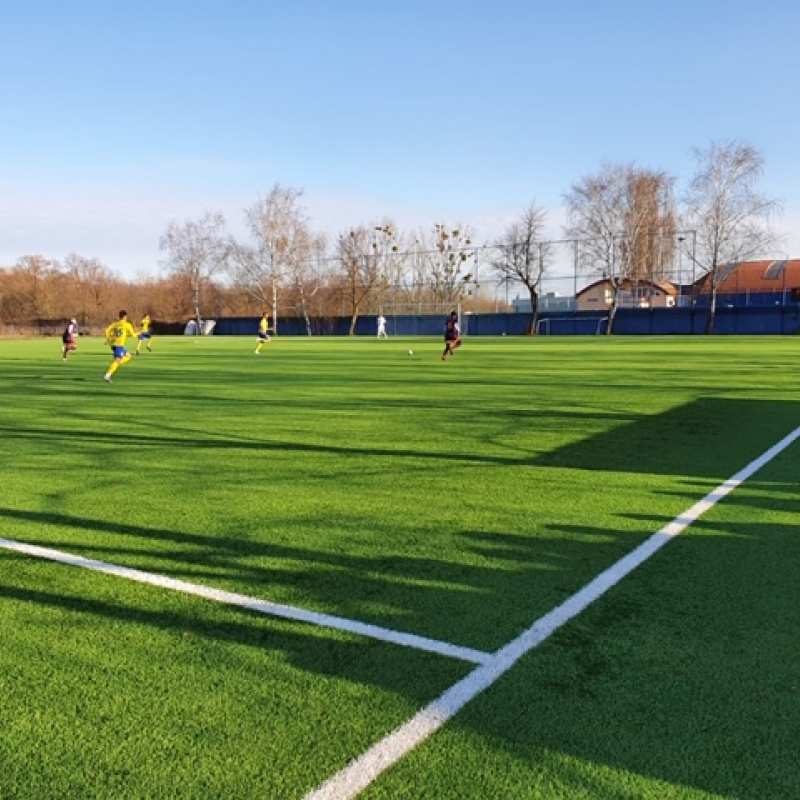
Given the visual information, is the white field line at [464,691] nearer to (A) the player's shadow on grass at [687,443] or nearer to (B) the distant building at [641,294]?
(A) the player's shadow on grass at [687,443]

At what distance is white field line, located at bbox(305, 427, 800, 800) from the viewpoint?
250 cm

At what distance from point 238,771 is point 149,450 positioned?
700cm

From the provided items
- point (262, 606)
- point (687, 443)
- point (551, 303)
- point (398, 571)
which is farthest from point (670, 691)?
point (551, 303)

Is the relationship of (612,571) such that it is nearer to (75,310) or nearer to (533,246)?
(533,246)

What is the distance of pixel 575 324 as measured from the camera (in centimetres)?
6444

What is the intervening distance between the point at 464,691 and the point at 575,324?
6385 centimetres

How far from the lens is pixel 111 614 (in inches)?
155

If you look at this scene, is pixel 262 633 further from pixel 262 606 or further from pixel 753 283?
pixel 753 283

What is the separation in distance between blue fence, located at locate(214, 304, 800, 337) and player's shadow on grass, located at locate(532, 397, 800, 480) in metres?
49.8

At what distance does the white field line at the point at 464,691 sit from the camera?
2500mm

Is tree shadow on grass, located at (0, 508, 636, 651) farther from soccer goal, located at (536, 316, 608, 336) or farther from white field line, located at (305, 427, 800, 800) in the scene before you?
soccer goal, located at (536, 316, 608, 336)

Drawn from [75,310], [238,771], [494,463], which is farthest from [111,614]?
[75,310]

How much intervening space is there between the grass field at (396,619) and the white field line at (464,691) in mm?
45

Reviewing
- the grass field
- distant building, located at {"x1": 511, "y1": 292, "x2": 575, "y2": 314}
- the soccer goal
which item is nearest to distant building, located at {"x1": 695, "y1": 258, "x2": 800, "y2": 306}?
the soccer goal
